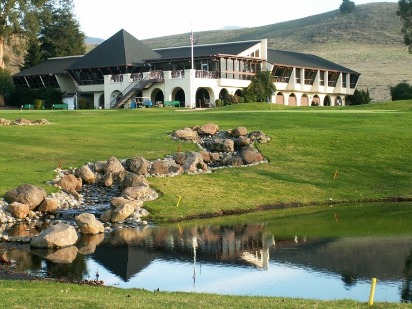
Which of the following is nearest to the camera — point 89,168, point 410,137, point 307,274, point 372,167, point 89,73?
point 307,274

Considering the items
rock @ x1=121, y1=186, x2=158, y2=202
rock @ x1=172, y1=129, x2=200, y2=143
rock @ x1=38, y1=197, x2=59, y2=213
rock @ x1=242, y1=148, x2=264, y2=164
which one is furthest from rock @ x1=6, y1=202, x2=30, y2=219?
rock @ x1=172, y1=129, x2=200, y2=143

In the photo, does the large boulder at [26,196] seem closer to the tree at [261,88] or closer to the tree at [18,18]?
the tree at [261,88]

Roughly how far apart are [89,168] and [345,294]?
22421 mm

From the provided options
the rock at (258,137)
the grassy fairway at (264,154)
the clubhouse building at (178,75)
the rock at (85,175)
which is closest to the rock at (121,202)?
the grassy fairway at (264,154)

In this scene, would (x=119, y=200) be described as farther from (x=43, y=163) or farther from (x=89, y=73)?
(x=89, y=73)

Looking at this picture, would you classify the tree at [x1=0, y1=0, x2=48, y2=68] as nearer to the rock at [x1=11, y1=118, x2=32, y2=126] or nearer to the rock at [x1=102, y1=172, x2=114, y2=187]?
the rock at [x1=11, y1=118, x2=32, y2=126]

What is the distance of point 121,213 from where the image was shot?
115 ft

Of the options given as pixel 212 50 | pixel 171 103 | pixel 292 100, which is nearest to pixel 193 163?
pixel 171 103

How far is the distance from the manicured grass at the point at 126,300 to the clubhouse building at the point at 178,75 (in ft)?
234

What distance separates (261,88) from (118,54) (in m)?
19.5

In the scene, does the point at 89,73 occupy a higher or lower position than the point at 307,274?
higher

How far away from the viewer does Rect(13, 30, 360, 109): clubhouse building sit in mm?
95375

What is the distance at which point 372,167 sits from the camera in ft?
158

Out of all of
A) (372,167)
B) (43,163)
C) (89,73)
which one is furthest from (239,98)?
(43,163)
